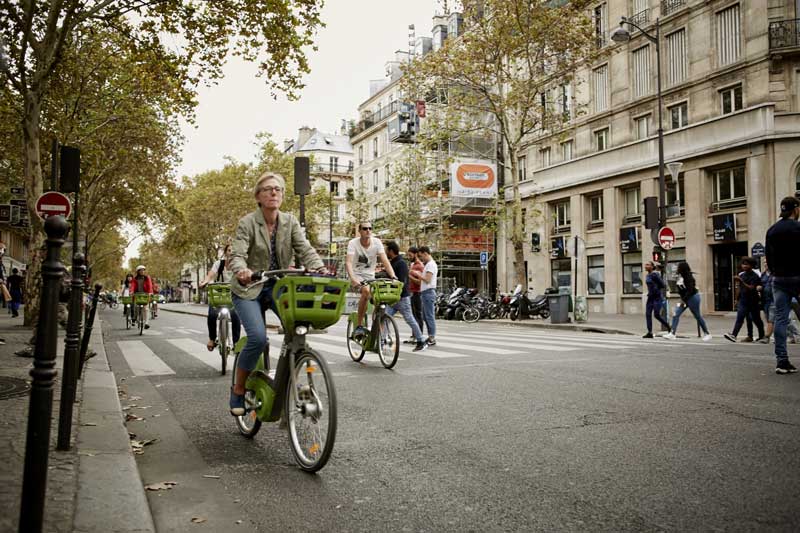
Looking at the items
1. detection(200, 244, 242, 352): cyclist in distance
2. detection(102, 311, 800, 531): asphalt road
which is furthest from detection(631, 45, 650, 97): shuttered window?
detection(200, 244, 242, 352): cyclist in distance

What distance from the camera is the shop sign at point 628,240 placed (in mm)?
30781

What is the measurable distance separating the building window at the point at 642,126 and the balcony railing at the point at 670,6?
4514 mm

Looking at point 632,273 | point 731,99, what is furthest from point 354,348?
point 632,273

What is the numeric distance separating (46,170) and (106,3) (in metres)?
17.5

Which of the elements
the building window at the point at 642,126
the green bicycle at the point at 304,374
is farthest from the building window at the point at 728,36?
the green bicycle at the point at 304,374

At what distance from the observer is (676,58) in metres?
29.7

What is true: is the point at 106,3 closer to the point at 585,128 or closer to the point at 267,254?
the point at 267,254

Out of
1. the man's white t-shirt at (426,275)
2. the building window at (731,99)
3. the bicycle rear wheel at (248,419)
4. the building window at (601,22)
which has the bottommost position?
the bicycle rear wheel at (248,419)

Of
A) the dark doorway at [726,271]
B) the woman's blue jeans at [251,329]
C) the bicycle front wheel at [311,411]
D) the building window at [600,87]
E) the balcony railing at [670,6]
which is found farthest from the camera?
the building window at [600,87]

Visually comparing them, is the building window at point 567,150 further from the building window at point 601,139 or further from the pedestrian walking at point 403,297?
the pedestrian walking at point 403,297

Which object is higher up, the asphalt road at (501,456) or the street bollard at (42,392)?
the street bollard at (42,392)

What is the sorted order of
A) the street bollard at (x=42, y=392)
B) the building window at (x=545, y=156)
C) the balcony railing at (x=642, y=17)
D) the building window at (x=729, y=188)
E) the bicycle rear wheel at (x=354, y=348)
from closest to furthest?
1. the street bollard at (x=42, y=392)
2. the bicycle rear wheel at (x=354, y=348)
3. the building window at (x=729, y=188)
4. the balcony railing at (x=642, y=17)
5. the building window at (x=545, y=156)

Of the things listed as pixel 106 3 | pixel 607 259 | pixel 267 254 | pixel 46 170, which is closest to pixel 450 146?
pixel 607 259

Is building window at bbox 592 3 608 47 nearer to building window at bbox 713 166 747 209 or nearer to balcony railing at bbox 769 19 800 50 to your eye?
Answer: balcony railing at bbox 769 19 800 50
